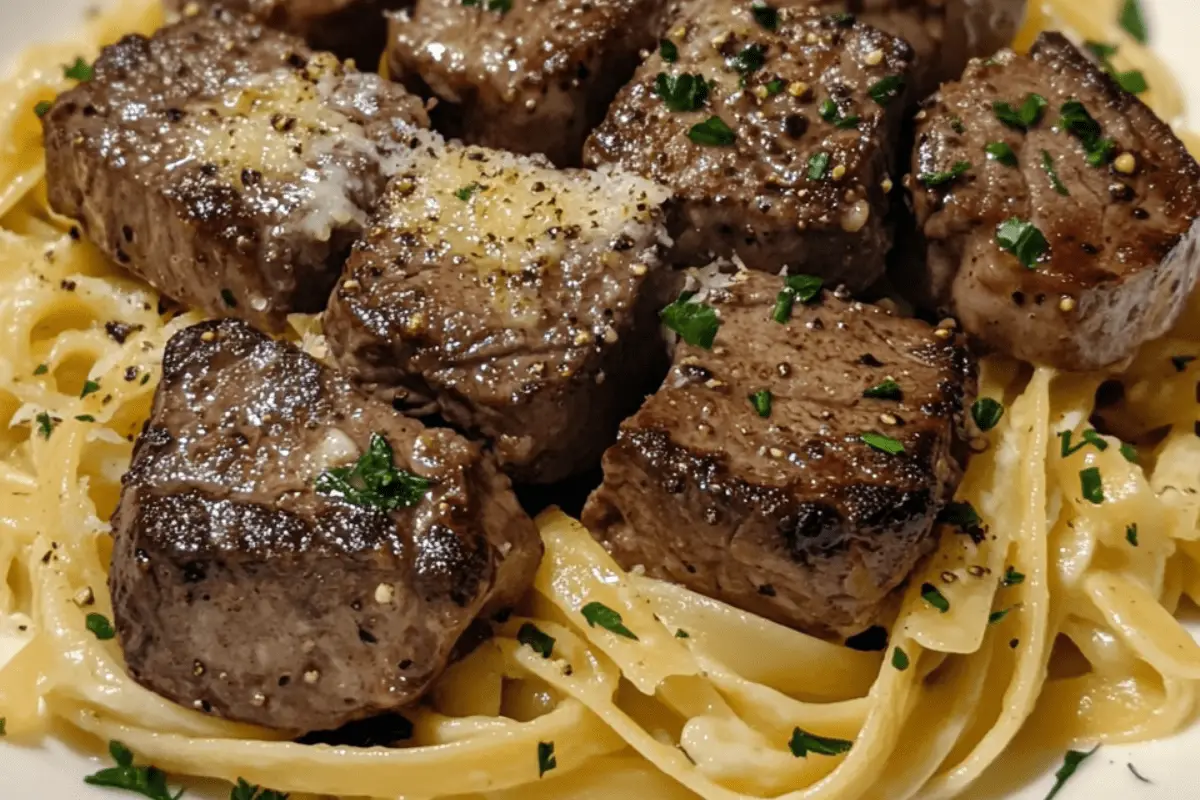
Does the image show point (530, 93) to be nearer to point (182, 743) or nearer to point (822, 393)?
point (822, 393)

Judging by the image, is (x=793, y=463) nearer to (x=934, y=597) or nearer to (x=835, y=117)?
(x=934, y=597)

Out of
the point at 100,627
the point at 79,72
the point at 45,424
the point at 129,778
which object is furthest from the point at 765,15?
the point at 129,778

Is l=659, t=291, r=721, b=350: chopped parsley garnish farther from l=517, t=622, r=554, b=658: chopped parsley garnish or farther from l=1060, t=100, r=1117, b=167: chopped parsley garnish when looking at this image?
l=1060, t=100, r=1117, b=167: chopped parsley garnish

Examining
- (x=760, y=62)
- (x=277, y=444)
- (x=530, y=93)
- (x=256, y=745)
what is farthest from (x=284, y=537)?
(x=760, y=62)

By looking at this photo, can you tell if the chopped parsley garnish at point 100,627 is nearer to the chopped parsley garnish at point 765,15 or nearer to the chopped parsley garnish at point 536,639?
the chopped parsley garnish at point 536,639

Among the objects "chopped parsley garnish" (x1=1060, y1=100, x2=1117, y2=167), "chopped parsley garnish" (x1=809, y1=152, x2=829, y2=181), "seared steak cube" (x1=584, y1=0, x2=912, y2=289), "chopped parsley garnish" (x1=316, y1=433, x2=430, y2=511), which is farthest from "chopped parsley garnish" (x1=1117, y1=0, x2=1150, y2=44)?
"chopped parsley garnish" (x1=316, y1=433, x2=430, y2=511)

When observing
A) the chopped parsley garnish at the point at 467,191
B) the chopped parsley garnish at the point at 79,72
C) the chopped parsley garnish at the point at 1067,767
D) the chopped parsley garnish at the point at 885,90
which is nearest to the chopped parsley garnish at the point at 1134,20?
the chopped parsley garnish at the point at 885,90
